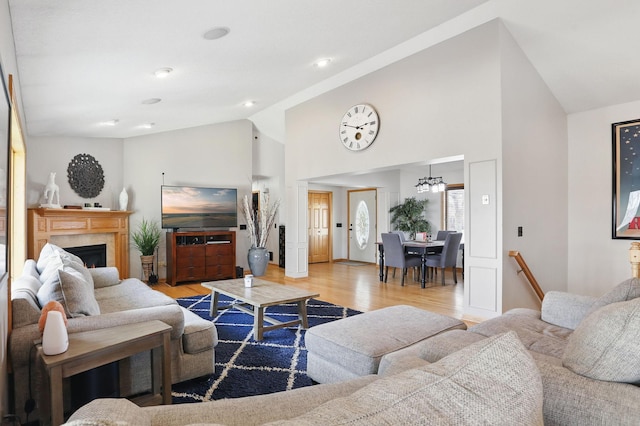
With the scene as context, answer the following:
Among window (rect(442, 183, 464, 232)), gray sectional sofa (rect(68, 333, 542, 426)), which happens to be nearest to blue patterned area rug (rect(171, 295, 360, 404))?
gray sectional sofa (rect(68, 333, 542, 426))

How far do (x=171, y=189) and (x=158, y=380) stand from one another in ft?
15.3

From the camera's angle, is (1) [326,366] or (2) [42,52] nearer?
(1) [326,366]

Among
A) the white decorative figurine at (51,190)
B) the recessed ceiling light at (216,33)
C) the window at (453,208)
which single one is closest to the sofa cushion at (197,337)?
the recessed ceiling light at (216,33)

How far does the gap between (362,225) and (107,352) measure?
797 cm

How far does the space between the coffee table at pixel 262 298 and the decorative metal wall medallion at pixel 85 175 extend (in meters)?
3.37

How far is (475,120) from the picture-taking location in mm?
4066

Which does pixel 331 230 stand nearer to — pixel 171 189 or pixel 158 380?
pixel 171 189

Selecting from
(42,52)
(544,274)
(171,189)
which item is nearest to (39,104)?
(42,52)

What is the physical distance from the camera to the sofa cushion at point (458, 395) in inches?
23.3

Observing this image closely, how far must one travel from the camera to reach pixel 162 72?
3621 mm

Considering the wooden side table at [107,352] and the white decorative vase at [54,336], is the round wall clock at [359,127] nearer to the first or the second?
the wooden side table at [107,352]

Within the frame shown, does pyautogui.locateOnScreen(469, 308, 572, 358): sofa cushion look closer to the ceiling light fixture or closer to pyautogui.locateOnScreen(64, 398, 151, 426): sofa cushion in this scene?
pyautogui.locateOnScreen(64, 398, 151, 426): sofa cushion

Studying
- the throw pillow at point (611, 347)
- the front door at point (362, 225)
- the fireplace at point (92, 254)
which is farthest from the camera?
the front door at point (362, 225)

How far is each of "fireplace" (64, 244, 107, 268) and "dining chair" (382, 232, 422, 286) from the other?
4.72m
